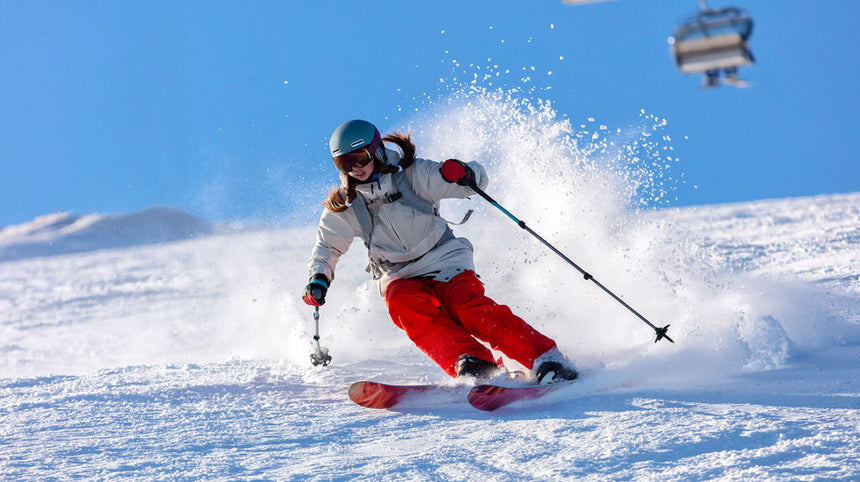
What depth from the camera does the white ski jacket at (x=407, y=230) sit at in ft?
13.8

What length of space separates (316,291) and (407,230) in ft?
1.95

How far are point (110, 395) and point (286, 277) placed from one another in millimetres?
4519

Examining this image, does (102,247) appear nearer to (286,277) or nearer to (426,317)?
(286,277)

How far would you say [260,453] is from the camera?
9.75 feet

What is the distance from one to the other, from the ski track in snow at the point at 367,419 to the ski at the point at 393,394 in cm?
6

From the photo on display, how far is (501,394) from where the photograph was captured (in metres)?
3.36

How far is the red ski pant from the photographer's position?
145 inches

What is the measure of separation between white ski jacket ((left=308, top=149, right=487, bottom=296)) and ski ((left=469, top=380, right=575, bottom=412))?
0.96 metres

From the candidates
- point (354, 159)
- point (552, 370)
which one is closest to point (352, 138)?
point (354, 159)

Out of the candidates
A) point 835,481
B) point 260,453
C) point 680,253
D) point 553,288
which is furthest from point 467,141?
point 835,481

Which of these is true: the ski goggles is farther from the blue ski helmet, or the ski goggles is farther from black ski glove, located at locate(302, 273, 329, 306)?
black ski glove, located at locate(302, 273, 329, 306)

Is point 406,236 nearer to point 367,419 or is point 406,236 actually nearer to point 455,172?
point 455,172

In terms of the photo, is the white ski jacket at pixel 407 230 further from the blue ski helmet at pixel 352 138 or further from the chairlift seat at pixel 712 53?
the chairlift seat at pixel 712 53

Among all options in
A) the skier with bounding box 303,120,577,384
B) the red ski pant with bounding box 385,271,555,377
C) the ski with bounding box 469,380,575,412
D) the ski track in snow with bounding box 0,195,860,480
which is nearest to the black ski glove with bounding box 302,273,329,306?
the skier with bounding box 303,120,577,384
